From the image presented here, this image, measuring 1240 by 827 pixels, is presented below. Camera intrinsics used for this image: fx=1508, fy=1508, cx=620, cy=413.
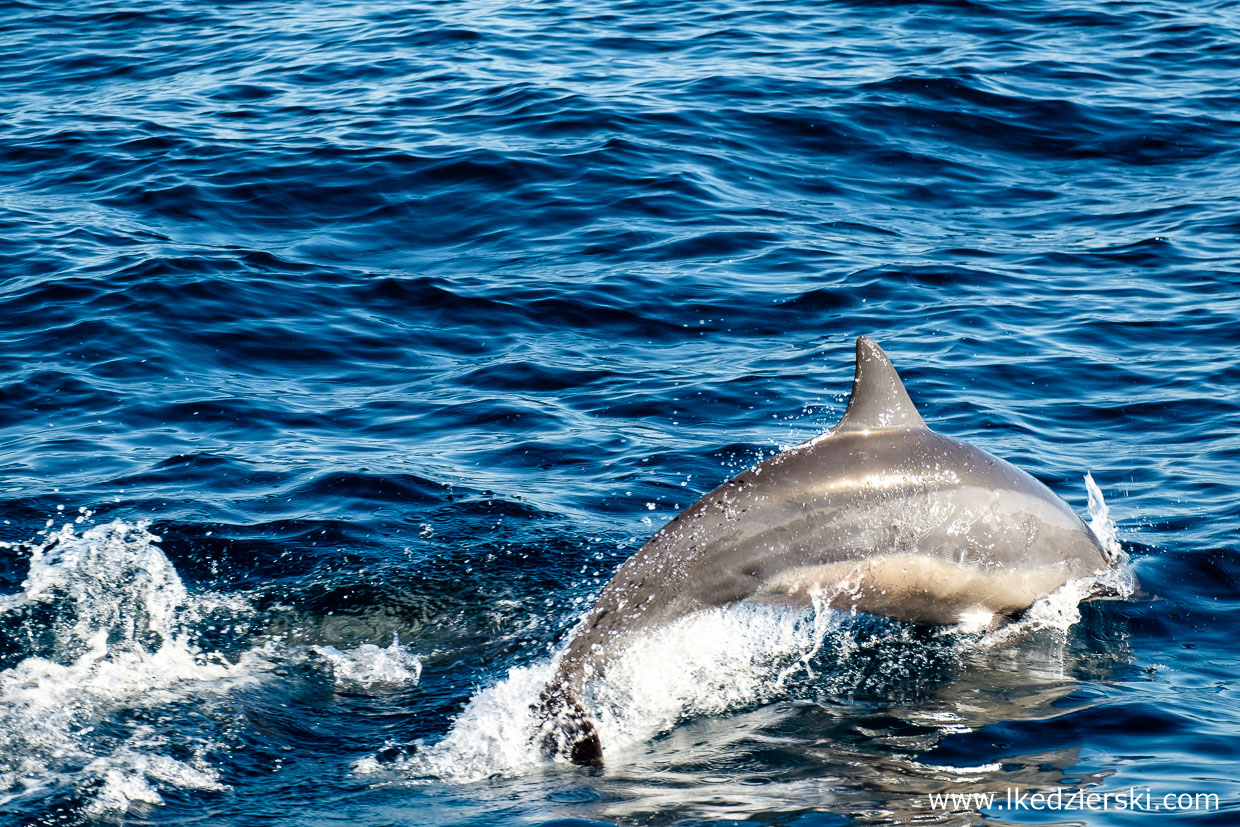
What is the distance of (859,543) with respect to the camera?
27.3ft

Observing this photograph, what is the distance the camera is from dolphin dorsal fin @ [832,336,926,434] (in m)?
8.26

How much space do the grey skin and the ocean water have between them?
→ 21cm

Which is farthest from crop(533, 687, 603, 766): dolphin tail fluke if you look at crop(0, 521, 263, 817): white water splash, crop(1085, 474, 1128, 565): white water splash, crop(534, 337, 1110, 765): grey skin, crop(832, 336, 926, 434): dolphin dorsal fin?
crop(1085, 474, 1128, 565): white water splash

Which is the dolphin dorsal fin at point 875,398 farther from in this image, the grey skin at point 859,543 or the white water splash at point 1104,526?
the white water splash at point 1104,526

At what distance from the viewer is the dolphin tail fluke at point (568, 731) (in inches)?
288

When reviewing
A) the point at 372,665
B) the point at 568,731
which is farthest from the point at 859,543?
the point at 372,665

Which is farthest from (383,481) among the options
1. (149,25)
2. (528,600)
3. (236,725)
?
(149,25)

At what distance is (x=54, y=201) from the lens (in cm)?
1672

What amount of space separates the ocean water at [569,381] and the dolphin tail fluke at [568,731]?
0.27 feet

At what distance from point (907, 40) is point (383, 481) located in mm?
14242

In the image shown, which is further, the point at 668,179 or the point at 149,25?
the point at 149,25

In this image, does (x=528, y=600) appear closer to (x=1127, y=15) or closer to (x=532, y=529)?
(x=532, y=529)

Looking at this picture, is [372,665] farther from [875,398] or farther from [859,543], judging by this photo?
[875,398]

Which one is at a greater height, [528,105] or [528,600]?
[528,105]
